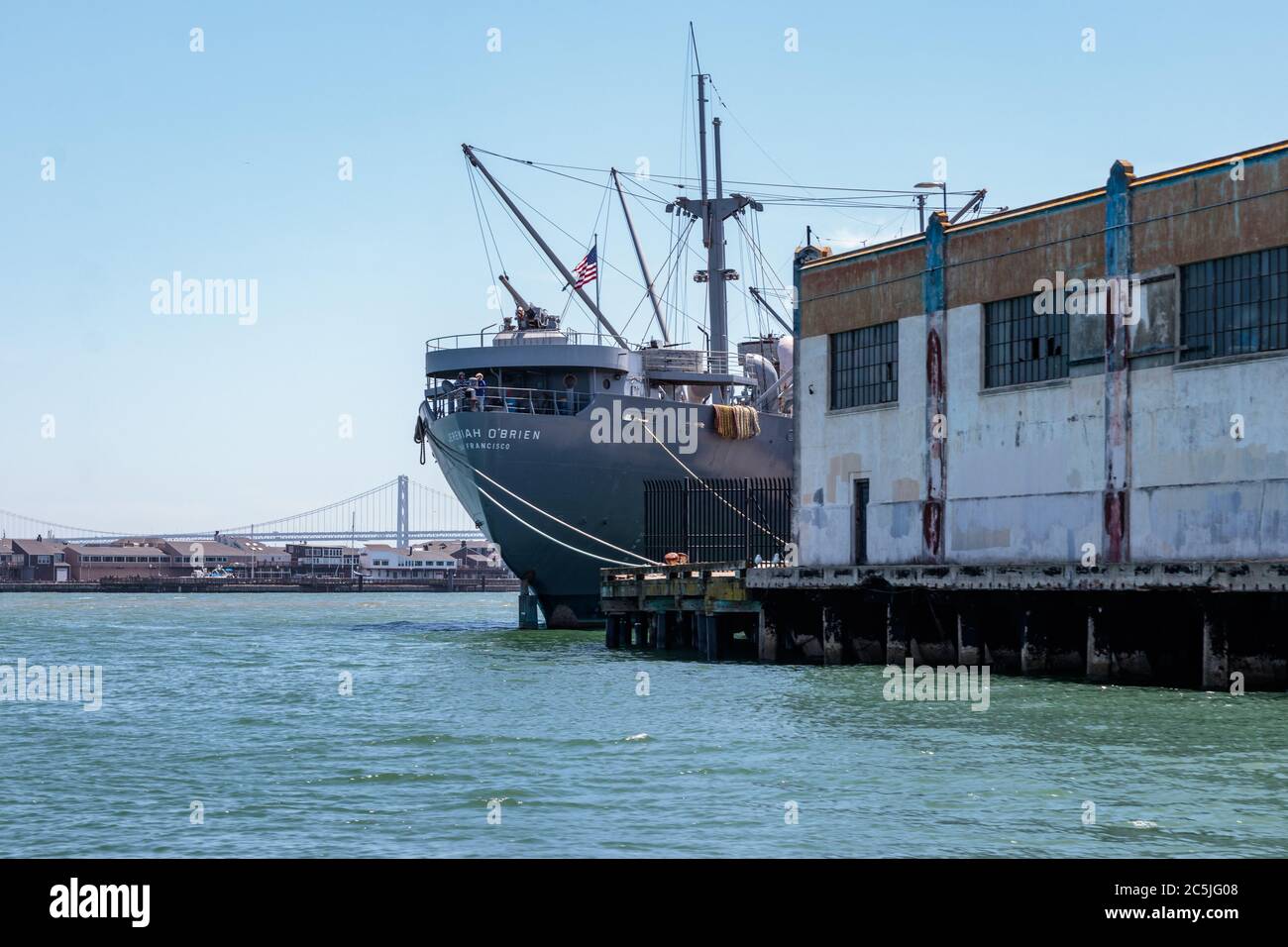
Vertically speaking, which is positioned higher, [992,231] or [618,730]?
[992,231]

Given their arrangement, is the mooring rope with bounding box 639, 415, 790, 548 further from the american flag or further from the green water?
the green water

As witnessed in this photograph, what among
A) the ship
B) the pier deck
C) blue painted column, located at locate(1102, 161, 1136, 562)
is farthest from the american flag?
blue painted column, located at locate(1102, 161, 1136, 562)

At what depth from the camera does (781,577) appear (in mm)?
40031

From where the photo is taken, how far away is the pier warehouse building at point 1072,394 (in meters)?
31.1

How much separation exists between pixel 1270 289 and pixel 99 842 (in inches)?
947

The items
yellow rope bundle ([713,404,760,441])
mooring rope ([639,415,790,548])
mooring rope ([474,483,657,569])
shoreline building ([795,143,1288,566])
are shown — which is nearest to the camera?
shoreline building ([795,143,1288,566])

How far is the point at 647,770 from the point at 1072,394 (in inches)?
686

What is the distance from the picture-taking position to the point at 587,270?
6150cm

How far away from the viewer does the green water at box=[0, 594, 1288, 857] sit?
1681 cm

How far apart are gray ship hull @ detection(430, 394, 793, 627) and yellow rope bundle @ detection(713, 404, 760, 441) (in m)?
0.34
